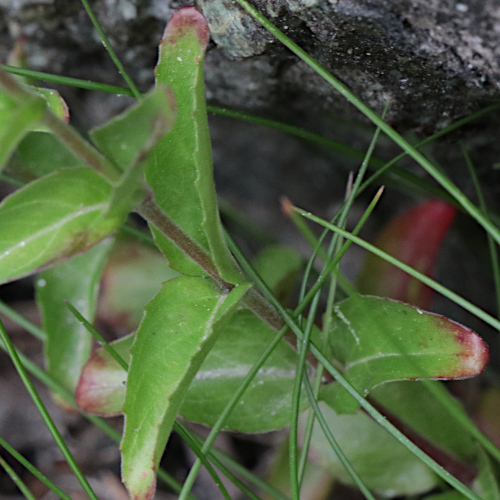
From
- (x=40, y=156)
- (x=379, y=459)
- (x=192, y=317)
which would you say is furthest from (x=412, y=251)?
(x=40, y=156)

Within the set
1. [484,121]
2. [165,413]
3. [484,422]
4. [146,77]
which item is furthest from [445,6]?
[484,422]

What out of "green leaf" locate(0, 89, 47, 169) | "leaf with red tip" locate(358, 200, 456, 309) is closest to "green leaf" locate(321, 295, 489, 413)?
"leaf with red tip" locate(358, 200, 456, 309)

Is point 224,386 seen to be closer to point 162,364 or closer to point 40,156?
point 162,364

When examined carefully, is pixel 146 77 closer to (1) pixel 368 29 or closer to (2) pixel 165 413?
(1) pixel 368 29

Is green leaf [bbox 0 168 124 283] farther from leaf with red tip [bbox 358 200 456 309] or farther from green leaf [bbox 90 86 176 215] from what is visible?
leaf with red tip [bbox 358 200 456 309]

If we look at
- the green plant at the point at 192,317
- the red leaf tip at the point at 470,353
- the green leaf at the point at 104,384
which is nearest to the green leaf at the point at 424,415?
the green plant at the point at 192,317

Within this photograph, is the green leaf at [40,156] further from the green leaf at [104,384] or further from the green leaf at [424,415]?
the green leaf at [424,415]
